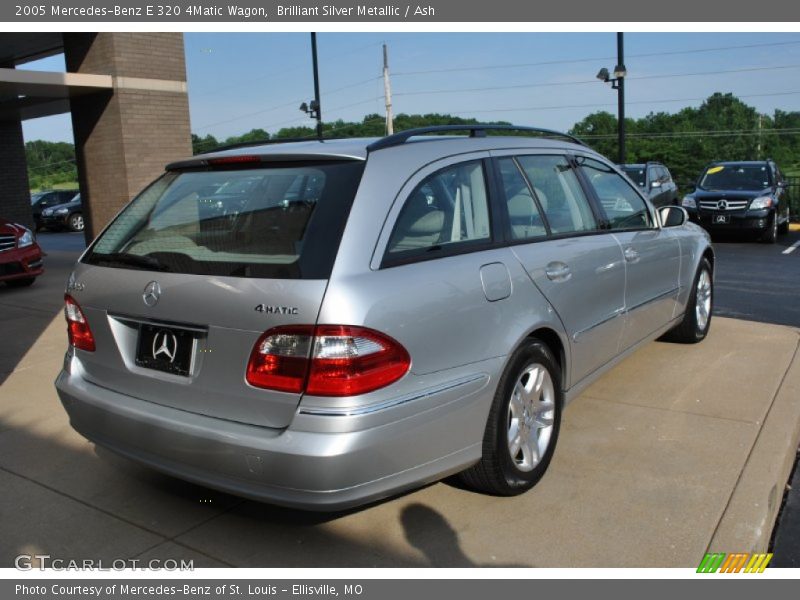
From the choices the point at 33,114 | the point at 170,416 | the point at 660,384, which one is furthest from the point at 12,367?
the point at 33,114

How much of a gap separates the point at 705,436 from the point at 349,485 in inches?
94.6

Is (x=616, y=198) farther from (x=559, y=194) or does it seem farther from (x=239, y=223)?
(x=239, y=223)

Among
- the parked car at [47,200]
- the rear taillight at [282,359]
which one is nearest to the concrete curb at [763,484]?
the rear taillight at [282,359]

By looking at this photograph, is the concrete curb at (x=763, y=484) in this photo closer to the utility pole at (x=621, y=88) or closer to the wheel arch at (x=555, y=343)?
the wheel arch at (x=555, y=343)

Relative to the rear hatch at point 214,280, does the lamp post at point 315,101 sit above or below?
above

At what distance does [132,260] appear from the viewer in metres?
3.26

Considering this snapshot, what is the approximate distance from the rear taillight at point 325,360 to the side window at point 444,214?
406 mm

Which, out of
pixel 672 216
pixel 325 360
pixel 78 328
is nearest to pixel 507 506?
pixel 325 360

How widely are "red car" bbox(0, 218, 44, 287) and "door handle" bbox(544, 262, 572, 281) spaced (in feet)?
28.0

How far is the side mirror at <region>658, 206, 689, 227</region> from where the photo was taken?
5398 mm

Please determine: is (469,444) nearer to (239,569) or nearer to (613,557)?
(613,557)

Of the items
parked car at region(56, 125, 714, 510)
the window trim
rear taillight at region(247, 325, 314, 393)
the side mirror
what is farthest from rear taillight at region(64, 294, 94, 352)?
the side mirror

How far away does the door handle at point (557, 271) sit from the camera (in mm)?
3688
